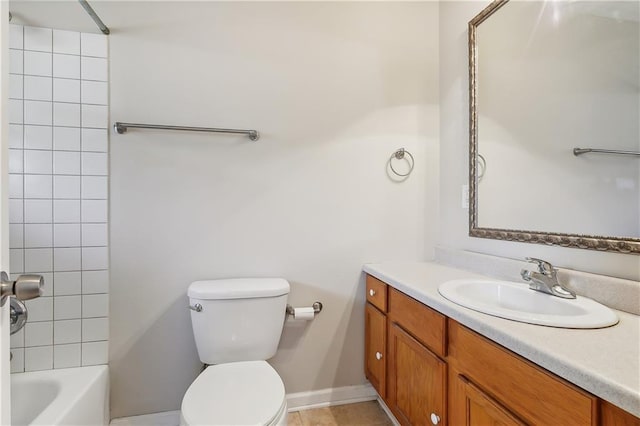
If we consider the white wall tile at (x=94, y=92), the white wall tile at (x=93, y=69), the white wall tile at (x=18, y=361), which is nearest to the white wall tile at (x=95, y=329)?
the white wall tile at (x=18, y=361)

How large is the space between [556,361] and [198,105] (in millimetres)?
1690

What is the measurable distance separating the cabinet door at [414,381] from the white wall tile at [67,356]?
146 cm

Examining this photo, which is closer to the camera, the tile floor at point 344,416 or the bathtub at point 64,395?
the bathtub at point 64,395

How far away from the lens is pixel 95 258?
4.92ft

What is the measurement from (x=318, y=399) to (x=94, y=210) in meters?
1.50

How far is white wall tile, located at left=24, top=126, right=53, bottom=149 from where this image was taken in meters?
1.41

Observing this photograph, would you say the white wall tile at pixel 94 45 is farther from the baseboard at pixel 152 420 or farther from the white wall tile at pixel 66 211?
the baseboard at pixel 152 420

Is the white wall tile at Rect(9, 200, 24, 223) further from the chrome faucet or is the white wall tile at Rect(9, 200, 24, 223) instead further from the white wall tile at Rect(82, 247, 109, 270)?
the chrome faucet

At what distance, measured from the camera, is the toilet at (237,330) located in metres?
1.23

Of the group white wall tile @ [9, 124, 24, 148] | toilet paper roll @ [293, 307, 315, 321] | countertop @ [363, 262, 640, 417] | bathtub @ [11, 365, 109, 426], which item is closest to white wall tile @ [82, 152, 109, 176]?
white wall tile @ [9, 124, 24, 148]

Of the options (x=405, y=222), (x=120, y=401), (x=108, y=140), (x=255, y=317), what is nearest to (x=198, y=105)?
(x=108, y=140)

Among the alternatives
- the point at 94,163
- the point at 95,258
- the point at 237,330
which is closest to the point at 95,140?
the point at 94,163

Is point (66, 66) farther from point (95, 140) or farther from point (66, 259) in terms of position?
point (66, 259)

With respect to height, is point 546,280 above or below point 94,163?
below
